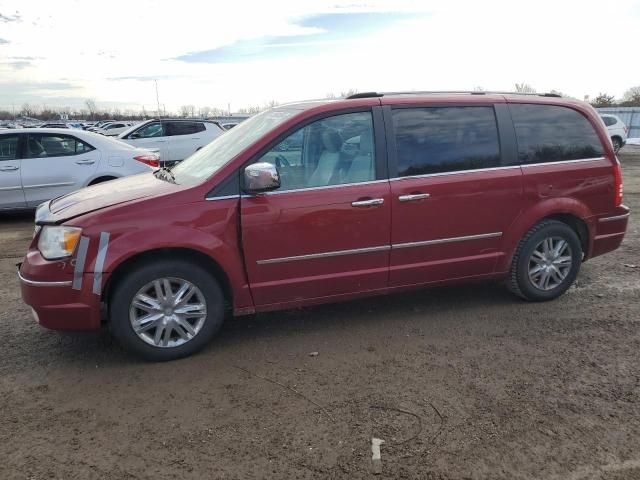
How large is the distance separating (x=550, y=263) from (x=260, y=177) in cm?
275

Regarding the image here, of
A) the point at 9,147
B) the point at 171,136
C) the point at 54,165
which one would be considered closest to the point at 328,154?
the point at 54,165

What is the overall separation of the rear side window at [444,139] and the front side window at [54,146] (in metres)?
6.04

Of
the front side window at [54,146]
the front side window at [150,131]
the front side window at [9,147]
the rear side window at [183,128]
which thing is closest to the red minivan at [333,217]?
the front side window at [54,146]

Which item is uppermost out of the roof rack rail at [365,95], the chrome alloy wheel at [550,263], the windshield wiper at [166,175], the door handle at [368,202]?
the roof rack rail at [365,95]

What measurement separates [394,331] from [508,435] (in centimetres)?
144

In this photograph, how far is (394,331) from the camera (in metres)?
4.15

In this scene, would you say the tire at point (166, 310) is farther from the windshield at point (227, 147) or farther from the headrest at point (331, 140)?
the headrest at point (331, 140)

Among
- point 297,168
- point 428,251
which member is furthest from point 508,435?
point 297,168

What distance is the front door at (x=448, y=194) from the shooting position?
4082 mm

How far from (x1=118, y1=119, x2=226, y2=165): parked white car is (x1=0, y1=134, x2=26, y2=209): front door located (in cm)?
539

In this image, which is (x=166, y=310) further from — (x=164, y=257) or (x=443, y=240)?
(x=443, y=240)

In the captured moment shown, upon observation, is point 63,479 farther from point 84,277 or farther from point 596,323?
point 596,323

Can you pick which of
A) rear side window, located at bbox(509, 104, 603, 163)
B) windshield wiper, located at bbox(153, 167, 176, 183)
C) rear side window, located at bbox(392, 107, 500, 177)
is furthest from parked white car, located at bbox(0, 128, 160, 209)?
rear side window, located at bbox(509, 104, 603, 163)

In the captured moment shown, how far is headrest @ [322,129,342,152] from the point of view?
3.98 metres
